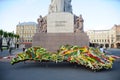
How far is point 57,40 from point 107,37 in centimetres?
8101

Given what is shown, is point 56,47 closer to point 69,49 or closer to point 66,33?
point 66,33

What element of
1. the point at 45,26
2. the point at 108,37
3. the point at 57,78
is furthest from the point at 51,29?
the point at 108,37

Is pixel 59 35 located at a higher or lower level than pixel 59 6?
lower

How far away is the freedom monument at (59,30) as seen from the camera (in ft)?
54.3

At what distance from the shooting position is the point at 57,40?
1664 centimetres

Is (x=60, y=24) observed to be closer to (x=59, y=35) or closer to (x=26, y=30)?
(x=59, y=35)

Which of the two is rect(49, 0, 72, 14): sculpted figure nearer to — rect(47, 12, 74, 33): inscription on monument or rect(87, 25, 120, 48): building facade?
rect(47, 12, 74, 33): inscription on monument

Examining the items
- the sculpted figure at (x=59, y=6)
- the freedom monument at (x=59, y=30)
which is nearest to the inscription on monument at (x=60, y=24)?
the freedom monument at (x=59, y=30)

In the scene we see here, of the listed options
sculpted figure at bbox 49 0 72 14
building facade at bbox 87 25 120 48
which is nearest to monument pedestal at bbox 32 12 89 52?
sculpted figure at bbox 49 0 72 14

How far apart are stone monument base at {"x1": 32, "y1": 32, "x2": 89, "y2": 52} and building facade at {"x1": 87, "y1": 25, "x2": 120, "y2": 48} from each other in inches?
2569

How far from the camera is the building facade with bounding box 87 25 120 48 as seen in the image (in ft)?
268

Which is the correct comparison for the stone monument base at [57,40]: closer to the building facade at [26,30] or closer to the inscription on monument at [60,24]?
the inscription on monument at [60,24]

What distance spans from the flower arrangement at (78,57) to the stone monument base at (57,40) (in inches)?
185

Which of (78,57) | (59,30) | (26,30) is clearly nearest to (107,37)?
(26,30)
